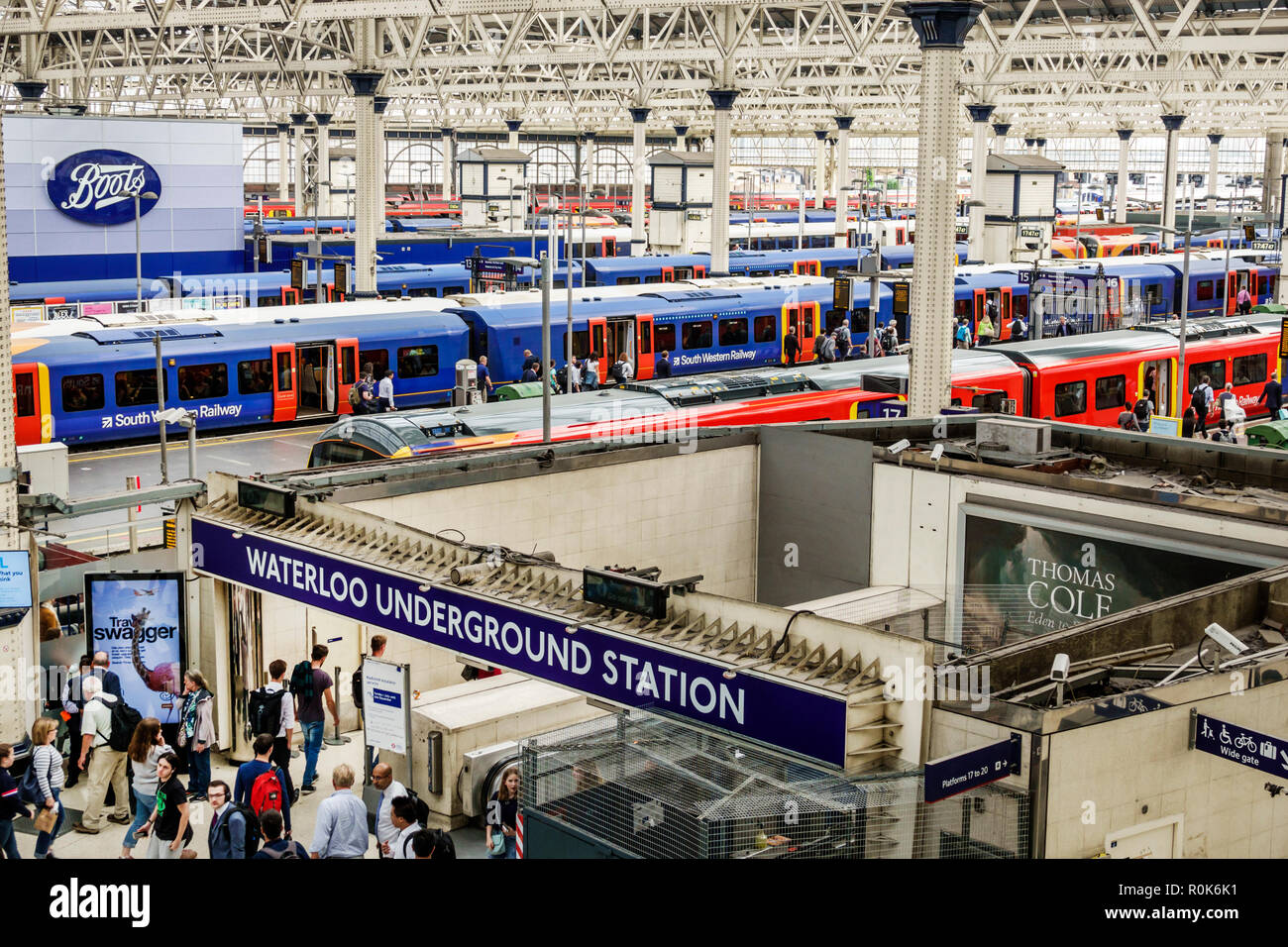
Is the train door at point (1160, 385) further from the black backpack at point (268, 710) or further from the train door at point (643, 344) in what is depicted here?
the black backpack at point (268, 710)

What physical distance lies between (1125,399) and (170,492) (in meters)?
21.8

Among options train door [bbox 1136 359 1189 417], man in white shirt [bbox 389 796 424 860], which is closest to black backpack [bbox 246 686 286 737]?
man in white shirt [bbox 389 796 424 860]

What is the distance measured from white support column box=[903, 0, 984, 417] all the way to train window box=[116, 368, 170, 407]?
14613 millimetres

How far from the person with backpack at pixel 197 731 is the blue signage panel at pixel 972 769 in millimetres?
7148

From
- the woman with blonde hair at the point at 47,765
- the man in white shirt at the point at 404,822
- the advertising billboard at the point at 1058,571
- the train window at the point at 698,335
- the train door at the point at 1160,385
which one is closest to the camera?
the man in white shirt at the point at 404,822

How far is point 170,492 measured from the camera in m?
14.4

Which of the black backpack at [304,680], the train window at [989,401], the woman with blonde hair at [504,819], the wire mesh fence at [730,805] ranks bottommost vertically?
the woman with blonde hair at [504,819]

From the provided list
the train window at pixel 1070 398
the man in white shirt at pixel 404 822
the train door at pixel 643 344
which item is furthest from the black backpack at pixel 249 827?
the train door at pixel 643 344

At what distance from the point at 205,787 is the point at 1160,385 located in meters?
23.5

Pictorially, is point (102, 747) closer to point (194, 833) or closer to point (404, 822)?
point (194, 833)

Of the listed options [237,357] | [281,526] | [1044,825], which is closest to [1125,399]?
[237,357]

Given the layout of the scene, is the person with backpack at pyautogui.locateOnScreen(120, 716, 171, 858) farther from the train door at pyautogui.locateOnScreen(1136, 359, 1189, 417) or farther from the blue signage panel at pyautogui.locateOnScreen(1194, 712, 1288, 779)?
the train door at pyautogui.locateOnScreen(1136, 359, 1189, 417)

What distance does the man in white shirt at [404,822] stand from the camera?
34.1ft

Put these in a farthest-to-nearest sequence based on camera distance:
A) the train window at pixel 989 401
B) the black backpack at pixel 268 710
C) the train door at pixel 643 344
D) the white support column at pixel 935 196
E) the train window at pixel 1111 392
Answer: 1. the train door at pixel 643 344
2. the train window at pixel 1111 392
3. the train window at pixel 989 401
4. the white support column at pixel 935 196
5. the black backpack at pixel 268 710
